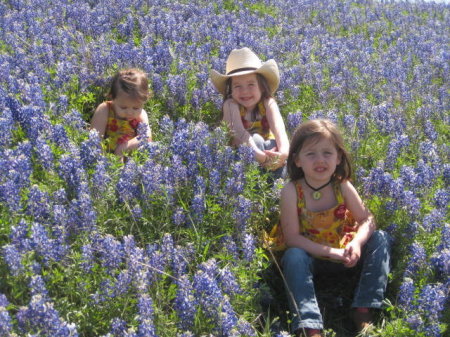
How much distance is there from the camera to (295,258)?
13.0 feet

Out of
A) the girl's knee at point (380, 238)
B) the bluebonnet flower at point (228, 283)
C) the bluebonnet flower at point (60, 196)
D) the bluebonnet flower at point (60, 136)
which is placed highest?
the bluebonnet flower at point (60, 136)

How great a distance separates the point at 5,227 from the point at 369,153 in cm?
354

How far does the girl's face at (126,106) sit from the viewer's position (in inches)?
208

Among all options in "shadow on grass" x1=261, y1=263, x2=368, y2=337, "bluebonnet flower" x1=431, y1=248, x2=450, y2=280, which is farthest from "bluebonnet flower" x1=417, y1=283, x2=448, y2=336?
"shadow on grass" x1=261, y1=263, x2=368, y2=337

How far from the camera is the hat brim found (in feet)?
18.6

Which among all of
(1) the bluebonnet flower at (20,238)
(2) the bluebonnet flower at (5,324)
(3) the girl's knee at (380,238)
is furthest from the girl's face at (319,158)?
(2) the bluebonnet flower at (5,324)

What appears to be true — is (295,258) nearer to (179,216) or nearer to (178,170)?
(179,216)

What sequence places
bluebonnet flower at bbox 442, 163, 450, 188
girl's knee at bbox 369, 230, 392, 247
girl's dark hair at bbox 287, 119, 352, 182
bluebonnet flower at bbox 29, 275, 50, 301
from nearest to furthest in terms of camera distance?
bluebonnet flower at bbox 29, 275, 50, 301
girl's knee at bbox 369, 230, 392, 247
girl's dark hair at bbox 287, 119, 352, 182
bluebonnet flower at bbox 442, 163, 450, 188

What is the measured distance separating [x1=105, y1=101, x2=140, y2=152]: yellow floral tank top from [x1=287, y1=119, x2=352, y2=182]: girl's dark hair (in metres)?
1.72

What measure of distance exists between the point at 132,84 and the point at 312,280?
2.53 m

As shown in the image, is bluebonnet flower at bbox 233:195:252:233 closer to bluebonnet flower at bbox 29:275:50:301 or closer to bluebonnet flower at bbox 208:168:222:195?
bluebonnet flower at bbox 208:168:222:195

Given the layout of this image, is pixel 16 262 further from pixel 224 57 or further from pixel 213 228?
pixel 224 57

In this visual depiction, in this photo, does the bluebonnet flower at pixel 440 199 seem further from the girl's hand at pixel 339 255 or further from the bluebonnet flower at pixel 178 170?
the bluebonnet flower at pixel 178 170

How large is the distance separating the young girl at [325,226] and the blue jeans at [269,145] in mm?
703
